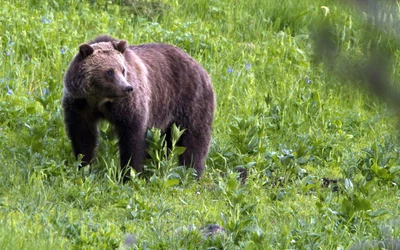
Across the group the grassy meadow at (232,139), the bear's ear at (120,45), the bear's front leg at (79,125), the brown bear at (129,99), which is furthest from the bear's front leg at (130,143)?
the bear's ear at (120,45)

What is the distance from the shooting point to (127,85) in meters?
5.80

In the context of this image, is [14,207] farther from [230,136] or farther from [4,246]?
[230,136]

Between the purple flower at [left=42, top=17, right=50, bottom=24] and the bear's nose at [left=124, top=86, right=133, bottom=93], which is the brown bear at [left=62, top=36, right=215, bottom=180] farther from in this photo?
the purple flower at [left=42, top=17, right=50, bottom=24]

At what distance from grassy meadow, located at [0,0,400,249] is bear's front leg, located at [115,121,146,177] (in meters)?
0.11

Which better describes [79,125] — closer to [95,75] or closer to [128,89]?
[95,75]

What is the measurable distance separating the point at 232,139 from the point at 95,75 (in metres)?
1.62

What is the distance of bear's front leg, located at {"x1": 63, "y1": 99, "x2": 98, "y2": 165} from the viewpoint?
238 inches

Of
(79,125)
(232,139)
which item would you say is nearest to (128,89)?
(79,125)

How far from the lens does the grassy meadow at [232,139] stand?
3.93 meters

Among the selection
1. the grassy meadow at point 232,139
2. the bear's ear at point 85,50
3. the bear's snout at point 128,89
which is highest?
the bear's ear at point 85,50

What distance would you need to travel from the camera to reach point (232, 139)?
22.9 ft

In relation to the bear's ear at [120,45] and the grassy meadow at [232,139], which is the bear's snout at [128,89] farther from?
the grassy meadow at [232,139]

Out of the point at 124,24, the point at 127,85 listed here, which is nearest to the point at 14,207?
the point at 127,85

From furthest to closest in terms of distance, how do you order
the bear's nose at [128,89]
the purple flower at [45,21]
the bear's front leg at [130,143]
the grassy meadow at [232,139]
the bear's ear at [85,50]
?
the purple flower at [45,21]
the bear's front leg at [130,143]
the bear's ear at [85,50]
the bear's nose at [128,89]
the grassy meadow at [232,139]
